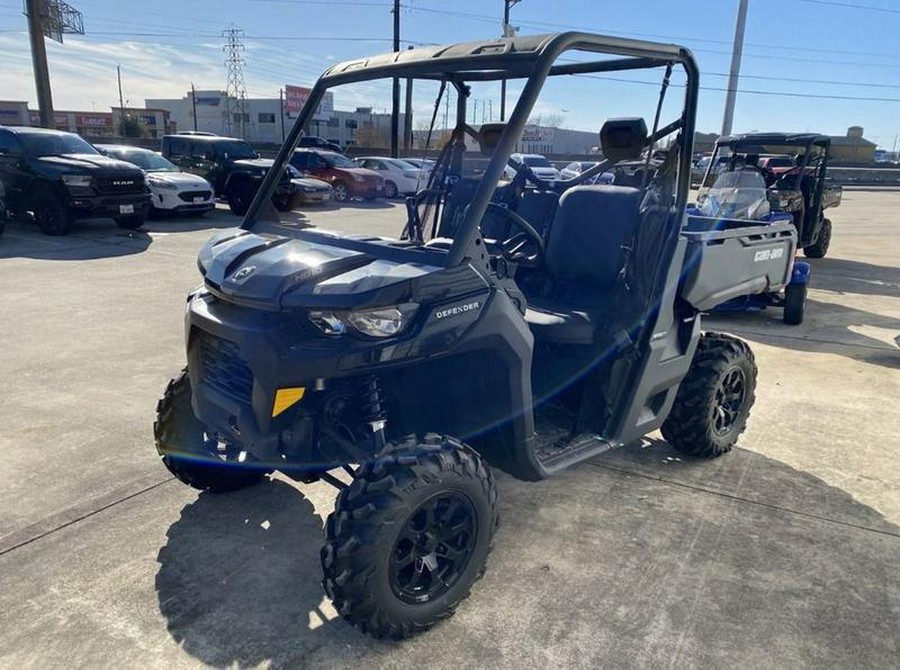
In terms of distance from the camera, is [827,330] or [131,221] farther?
[131,221]

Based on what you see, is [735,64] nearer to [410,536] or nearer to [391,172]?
[391,172]

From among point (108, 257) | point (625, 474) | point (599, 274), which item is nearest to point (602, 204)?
point (599, 274)

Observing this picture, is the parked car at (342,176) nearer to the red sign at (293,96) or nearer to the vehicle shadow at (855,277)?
the vehicle shadow at (855,277)

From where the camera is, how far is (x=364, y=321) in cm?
231

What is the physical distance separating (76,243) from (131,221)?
1.62 m

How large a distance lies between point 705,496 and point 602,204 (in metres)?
1.64

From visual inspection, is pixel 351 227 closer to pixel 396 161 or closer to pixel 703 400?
pixel 396 161

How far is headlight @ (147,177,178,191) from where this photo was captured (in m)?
14.0

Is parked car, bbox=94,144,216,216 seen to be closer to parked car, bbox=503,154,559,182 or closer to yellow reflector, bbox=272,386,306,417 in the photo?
parked car, bbox=503,154,559,182

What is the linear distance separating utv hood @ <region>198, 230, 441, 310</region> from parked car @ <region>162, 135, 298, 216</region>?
45.9 feet

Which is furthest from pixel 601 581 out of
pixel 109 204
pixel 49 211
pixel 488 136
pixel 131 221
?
pixel 131 221

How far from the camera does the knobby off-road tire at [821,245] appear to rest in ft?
39.3

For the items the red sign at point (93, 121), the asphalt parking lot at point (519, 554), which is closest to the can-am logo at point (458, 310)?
the asphalt parking lot at point (519, 554)

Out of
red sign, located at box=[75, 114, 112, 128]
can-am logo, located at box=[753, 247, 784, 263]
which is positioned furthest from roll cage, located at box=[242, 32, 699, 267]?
red sign, located at box=[75, 114, 112, 128]
